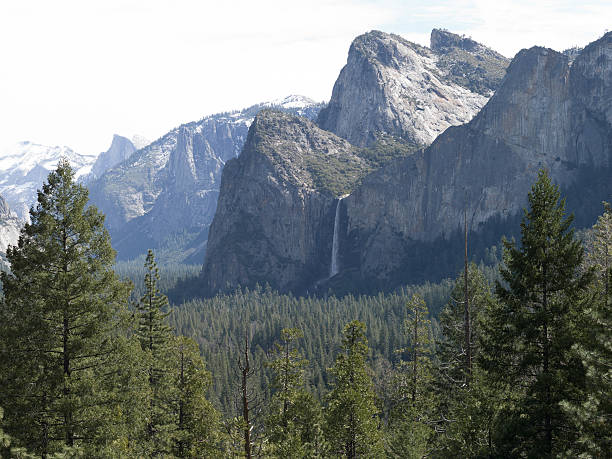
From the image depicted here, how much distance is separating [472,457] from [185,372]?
20515 mm

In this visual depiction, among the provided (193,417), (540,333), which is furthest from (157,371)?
(540,333)

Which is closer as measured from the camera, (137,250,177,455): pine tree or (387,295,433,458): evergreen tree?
(137,250,177,455): pine tree

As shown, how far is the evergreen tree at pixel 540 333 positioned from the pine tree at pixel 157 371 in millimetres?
20432

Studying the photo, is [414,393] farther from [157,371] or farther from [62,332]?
[62,332]

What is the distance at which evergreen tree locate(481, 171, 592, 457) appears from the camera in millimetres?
22719

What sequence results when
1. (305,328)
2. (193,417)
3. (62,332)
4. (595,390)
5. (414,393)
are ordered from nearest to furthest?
(595,390)
(62,332)
(193,417)
(414,393)
(305,328)

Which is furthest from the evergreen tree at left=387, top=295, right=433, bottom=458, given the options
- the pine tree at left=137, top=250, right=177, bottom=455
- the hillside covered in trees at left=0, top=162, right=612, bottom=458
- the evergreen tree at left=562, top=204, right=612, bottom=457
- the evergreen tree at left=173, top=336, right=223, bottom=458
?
the evergreen tree at left=562, top=204, right=612, bottom=457

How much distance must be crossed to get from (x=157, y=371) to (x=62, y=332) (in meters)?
14.0

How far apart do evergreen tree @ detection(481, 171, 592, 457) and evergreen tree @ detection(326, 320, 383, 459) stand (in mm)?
11905

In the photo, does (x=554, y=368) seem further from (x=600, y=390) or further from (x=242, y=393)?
(x=242, y=393)

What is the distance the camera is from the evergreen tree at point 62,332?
24.2 m

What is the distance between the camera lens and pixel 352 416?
3528cm

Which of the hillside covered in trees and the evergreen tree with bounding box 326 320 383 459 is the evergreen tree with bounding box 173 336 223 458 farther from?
the evergreen tree with bounding box 326 320 383 459

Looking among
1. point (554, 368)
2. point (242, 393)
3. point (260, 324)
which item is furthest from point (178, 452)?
point (260, 324)
